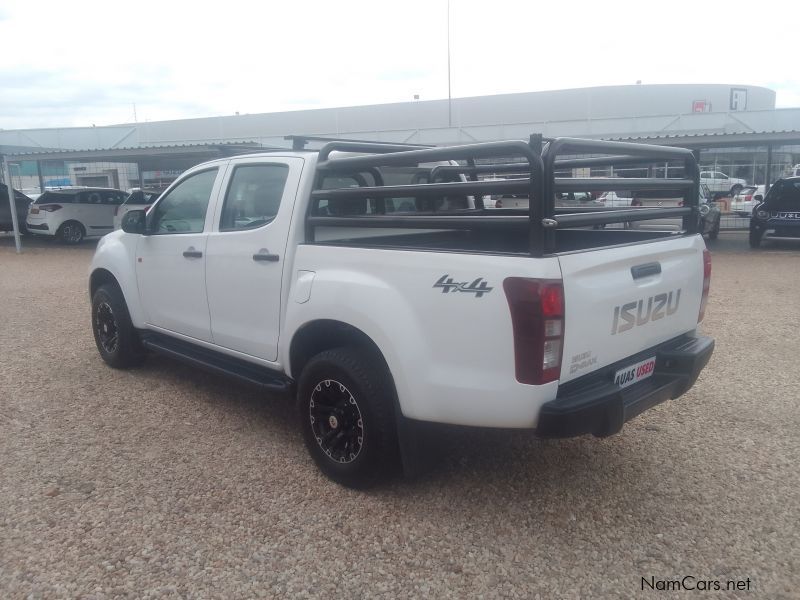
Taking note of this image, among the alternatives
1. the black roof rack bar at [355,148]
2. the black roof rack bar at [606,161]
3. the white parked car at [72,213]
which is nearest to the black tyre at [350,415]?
the black roof rack bar at [355,148]

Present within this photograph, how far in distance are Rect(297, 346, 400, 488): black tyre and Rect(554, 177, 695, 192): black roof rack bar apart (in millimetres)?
1341

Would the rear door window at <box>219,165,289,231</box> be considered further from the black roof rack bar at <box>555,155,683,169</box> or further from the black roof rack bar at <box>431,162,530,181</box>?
the black roof rack bar at <box>555,155,683,169</box>

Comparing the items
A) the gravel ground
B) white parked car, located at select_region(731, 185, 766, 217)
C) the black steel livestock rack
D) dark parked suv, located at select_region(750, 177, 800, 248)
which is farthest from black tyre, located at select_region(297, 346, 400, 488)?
white parked car, located at select_region(731, 185, 766, 217)

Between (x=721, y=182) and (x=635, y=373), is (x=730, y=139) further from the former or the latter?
(x=635, y=373)

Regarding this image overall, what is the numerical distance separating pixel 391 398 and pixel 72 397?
3265mm

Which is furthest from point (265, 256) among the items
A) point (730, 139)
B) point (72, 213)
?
point (72, 213)

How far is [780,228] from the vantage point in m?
15.5

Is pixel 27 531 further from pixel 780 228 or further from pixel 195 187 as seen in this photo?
pixel 780 228

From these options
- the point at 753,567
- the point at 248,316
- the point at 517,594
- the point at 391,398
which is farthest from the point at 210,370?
the point at 753,567

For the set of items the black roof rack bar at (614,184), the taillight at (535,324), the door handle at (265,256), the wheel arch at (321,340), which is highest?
the black roof rack bar at (614,184)

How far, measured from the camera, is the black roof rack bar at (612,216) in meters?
3.09

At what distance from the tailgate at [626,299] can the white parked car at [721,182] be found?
2690cm
